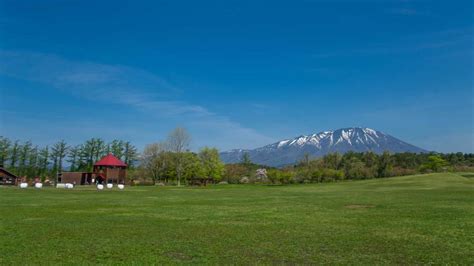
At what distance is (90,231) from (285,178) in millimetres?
90807

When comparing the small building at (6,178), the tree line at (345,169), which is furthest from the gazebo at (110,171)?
the tree line at (345,169)

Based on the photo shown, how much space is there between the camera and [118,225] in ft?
56.6

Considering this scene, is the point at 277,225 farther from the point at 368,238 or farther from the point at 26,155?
the point at 26,155

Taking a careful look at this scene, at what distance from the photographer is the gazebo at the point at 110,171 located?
309ft

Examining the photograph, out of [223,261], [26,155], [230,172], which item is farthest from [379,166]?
[223,261]

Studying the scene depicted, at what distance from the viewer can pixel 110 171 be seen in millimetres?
94375

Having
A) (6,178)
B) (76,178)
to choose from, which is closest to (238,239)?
(6,178)

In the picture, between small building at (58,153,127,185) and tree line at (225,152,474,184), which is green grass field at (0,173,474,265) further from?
tree line at (225,152,474,184)

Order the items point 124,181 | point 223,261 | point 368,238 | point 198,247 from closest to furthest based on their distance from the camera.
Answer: point 223,261, point 198,247, point 368,238, point 124,181

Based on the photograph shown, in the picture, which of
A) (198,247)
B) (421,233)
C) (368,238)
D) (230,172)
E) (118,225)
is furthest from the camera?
(230,172)

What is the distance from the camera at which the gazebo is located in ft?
309

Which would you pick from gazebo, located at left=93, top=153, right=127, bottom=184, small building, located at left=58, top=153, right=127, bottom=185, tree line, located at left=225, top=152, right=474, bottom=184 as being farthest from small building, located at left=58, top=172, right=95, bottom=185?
tree line, located at left=225, top=152, right=474, bottom=184

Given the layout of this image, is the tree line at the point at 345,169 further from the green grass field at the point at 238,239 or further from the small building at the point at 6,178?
the green grass field at the point at 238,239

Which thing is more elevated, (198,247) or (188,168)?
(188,168)
